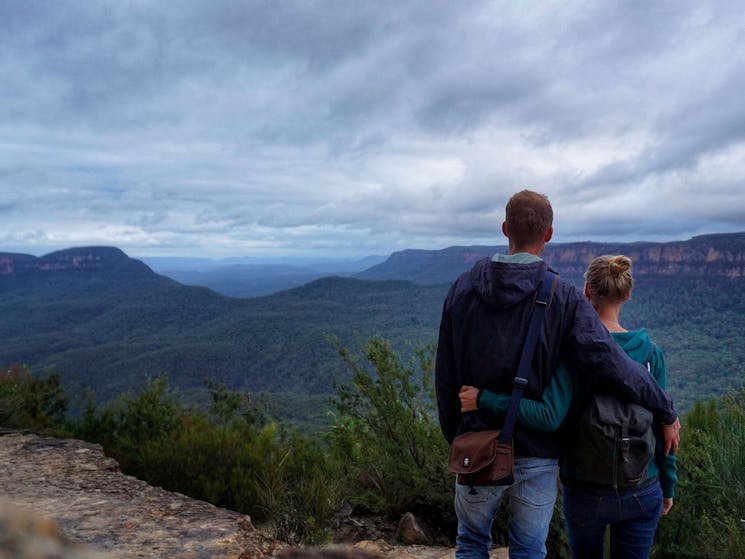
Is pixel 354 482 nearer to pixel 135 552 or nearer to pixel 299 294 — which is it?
pixel 135 552

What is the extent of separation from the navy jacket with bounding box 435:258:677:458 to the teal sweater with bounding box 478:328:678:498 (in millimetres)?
38

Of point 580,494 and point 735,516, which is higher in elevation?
point 580,494

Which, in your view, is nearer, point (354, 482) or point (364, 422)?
point (354, 482)

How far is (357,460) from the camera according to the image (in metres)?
5.57

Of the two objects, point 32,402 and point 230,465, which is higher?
Result: point 32,402

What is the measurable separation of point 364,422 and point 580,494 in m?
3.62

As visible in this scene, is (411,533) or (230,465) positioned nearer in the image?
(411,533)

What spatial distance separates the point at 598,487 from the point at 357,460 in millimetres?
3701

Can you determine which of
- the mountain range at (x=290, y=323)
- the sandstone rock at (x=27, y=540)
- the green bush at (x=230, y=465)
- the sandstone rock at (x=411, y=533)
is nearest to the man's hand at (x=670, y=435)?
the sandstone rock at (x=27, y=540)

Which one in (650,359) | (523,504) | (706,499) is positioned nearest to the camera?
(523,504)

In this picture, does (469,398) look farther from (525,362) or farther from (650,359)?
(650,359)

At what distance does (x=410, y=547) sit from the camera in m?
4.28

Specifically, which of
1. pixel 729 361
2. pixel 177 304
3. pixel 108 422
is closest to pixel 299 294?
pixel 177 304

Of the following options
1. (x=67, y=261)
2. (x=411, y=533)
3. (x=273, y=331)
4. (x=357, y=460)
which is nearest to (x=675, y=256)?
(x=273, y=331)
